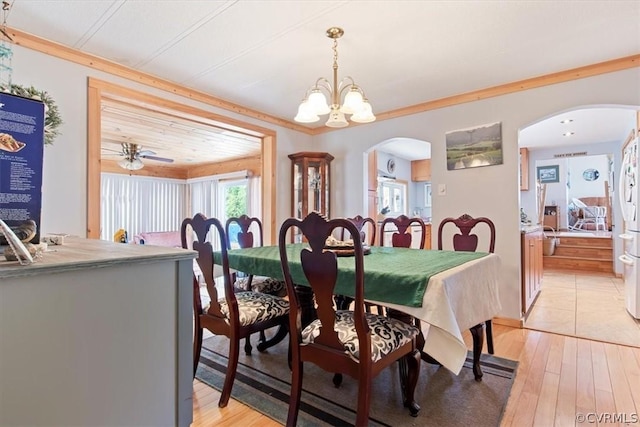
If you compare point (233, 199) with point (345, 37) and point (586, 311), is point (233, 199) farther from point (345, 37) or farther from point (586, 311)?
point (586, 311)

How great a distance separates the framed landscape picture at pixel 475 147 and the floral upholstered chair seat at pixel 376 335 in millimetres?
2198

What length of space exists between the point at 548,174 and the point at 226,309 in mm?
8665

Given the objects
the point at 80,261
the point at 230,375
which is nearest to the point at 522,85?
the point at 230,375

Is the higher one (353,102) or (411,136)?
(411,136)

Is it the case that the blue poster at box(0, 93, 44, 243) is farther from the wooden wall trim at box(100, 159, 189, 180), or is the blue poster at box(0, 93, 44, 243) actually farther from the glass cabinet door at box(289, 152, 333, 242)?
the wooden wall trim at box(100, 159, 189, 180)

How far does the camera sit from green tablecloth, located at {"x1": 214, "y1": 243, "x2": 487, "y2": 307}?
4.73 feet

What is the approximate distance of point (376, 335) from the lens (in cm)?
151

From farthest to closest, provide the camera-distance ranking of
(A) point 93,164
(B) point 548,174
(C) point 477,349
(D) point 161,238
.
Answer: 1. (B) point 548,174
2. (D) point 161,238
3. (A) point 93,164
4. (C) point 477,349

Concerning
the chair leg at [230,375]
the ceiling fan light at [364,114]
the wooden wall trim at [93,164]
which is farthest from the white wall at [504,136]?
the wooden wall trim at [93,164]

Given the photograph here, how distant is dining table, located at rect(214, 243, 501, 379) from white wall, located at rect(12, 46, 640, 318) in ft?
4.27

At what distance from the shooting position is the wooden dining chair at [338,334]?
4.46ft

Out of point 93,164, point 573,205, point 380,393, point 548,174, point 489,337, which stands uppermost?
point 548,174

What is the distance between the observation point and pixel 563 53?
2.48 meters

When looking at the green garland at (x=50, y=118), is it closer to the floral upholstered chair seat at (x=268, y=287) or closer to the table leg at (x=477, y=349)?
the floral upholstered chair seat at (x=268, y=287)
